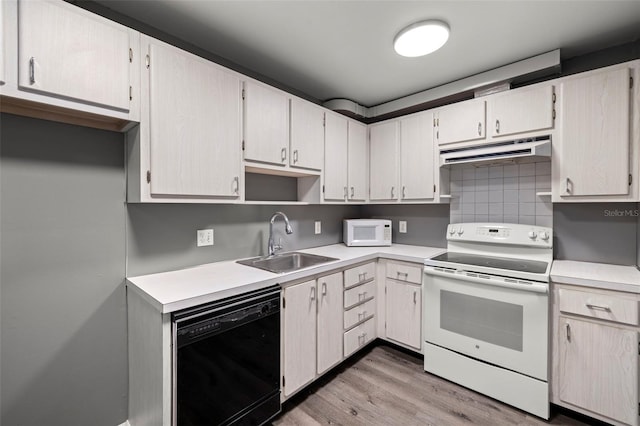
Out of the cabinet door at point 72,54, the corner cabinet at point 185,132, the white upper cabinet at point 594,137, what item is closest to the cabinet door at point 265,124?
the corner cabinet at point 185,132

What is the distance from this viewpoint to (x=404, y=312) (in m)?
2.46

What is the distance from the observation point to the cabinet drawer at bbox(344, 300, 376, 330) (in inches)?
90.2

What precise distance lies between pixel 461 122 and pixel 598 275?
4.75 feet

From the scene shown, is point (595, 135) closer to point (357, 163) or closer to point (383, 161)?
point (383, 161)

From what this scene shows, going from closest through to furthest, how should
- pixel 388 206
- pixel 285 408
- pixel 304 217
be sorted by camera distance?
pixel 285 408 < pixel 304 217 < pixel 388 206

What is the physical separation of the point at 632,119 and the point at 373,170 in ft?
6.21

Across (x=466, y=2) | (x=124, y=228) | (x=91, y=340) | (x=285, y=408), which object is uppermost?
(x=466, y=2)

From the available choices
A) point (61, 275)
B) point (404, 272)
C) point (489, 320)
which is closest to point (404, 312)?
point (404, 272)

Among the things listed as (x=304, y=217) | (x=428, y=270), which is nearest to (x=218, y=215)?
(x=304, y=217)

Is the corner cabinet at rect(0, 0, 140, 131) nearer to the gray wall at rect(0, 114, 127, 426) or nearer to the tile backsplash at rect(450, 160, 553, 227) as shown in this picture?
the gray wall at rect(0, 114, 127, 426)

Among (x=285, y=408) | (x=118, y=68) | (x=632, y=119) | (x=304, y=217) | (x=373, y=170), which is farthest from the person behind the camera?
(x=373, y=170)

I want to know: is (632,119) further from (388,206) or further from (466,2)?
(388,206)

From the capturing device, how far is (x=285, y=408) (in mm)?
1876

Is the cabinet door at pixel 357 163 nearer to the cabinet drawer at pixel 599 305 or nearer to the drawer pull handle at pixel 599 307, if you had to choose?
the cabinet drawer at pixel 599 305
